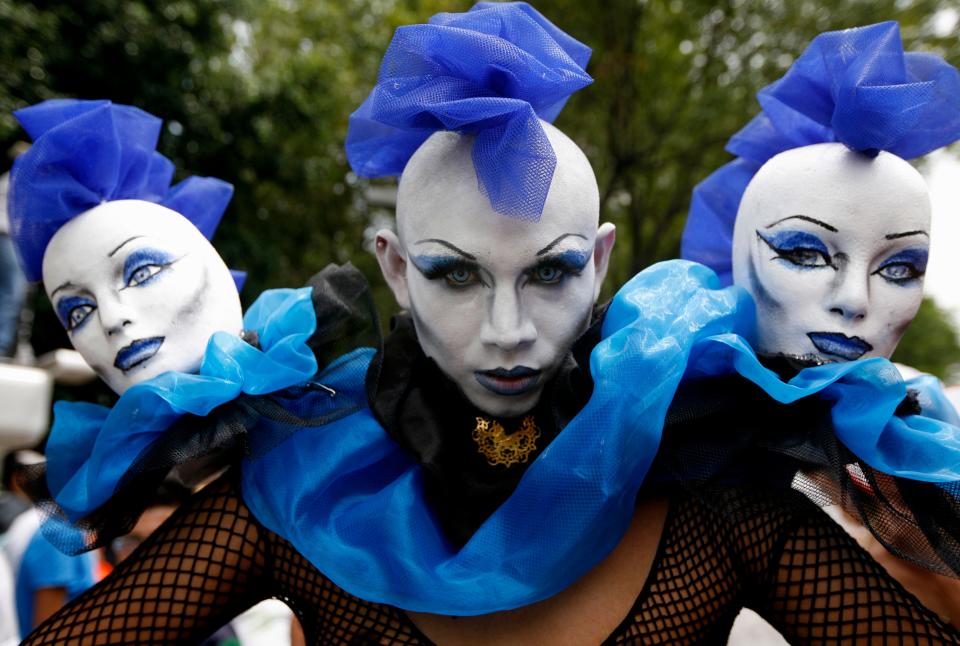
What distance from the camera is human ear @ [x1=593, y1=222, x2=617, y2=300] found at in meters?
1.75

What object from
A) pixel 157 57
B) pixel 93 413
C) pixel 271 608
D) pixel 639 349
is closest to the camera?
pixel 639 349

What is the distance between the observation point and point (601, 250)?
1.77 m

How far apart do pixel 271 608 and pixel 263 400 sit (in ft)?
6.54

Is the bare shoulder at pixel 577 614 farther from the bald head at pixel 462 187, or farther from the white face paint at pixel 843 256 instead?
the bald head at pixel 462 187

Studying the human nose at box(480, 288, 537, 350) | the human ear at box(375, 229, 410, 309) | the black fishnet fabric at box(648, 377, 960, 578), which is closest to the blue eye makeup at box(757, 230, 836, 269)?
Result: the black fishnet fabric at box(648, 377, 960, 578)

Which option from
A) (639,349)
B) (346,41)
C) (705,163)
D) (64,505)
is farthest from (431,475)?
(346,41)

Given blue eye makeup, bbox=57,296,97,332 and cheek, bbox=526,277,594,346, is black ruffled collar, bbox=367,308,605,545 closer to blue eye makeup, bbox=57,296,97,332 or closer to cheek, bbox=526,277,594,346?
cheek, bbox=526,277,594,346

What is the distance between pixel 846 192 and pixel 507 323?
63 cm

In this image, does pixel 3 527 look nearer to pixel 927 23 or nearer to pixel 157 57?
pixel 157 57

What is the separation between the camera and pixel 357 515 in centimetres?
161

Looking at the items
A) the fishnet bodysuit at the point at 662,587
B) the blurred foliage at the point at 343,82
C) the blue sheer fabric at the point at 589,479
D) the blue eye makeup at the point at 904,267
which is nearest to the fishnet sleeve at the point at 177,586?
the fishnet bodysuit at the point at 662,587

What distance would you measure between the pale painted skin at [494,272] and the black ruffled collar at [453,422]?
0.11 feet

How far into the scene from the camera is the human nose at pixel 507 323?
1.54m

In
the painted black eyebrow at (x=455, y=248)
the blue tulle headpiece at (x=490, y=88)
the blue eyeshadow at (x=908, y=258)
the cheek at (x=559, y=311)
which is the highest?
the blue tulle headpiece at (x=490, y=88)
